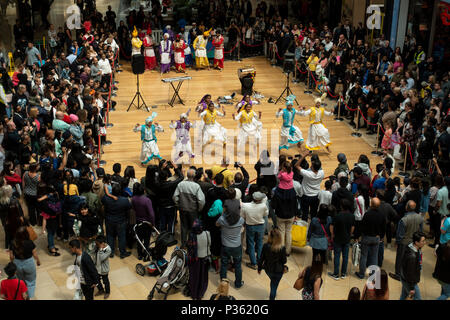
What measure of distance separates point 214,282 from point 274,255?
1677 millimetres

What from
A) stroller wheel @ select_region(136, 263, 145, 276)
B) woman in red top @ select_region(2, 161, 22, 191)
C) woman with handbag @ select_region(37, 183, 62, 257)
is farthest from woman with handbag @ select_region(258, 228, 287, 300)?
woman in red top @ select_region(2, 161, 22, 191)

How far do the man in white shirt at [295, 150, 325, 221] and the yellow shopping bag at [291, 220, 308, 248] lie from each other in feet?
2.05

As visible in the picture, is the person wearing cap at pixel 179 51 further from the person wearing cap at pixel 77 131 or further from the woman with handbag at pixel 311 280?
the woman with handbag at pixel 311 280

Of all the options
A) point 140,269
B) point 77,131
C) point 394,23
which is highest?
point 394,23

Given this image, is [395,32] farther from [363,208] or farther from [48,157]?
[48,157]

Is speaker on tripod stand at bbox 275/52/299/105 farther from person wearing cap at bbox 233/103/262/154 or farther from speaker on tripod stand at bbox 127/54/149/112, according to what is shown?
speaker on tripod stand at bbox 127/54/149/112

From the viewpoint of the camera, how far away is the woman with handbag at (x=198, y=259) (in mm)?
8523

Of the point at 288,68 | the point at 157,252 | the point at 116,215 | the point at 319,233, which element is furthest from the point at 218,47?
the point at 319,233

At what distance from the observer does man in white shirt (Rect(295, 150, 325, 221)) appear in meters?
10.1

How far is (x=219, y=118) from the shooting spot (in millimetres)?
16422

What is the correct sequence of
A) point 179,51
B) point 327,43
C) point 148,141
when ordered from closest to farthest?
point 148,141 → point 327,43 → point 179,51

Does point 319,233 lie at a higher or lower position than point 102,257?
higher

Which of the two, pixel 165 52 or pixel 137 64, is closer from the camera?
pixel 137 64

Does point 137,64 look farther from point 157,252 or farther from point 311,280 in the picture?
point 311,280
